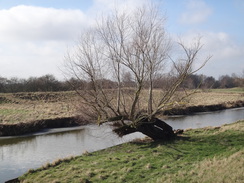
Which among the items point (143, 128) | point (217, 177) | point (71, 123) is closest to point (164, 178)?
point (217, 177)

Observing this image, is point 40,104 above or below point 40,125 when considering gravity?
above

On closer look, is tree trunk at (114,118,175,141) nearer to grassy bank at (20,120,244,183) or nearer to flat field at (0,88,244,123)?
grassy bank at (20,120,244,183)

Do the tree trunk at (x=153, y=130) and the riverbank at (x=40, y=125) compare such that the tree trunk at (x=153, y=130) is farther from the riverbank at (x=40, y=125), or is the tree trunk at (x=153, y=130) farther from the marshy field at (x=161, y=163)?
the riverbank at (x=40, y=125)

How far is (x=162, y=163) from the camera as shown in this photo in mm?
8969

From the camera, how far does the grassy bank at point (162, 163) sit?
7.04 meters

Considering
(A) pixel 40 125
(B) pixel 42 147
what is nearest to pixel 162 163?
(B) pixel 42 147

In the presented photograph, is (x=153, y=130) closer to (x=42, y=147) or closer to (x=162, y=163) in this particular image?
(x=162, y=163)

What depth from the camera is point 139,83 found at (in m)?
11.6

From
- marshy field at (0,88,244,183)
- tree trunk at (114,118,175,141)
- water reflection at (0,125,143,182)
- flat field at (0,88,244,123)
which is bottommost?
water reflection at (0,125,143,182)

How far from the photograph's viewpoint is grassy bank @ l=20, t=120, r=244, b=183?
7038 mm

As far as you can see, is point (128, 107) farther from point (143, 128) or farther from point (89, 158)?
point (89, 158)

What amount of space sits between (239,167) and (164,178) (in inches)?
78.9

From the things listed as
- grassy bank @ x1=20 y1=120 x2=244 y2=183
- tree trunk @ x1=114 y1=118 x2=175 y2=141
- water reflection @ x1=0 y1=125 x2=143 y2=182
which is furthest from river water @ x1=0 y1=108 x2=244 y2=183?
grassy bank @ x1=20 y1=120 x2=244 y2=183

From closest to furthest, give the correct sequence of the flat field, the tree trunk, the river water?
1. the river water
2. the tree trunk
3. the flat field
